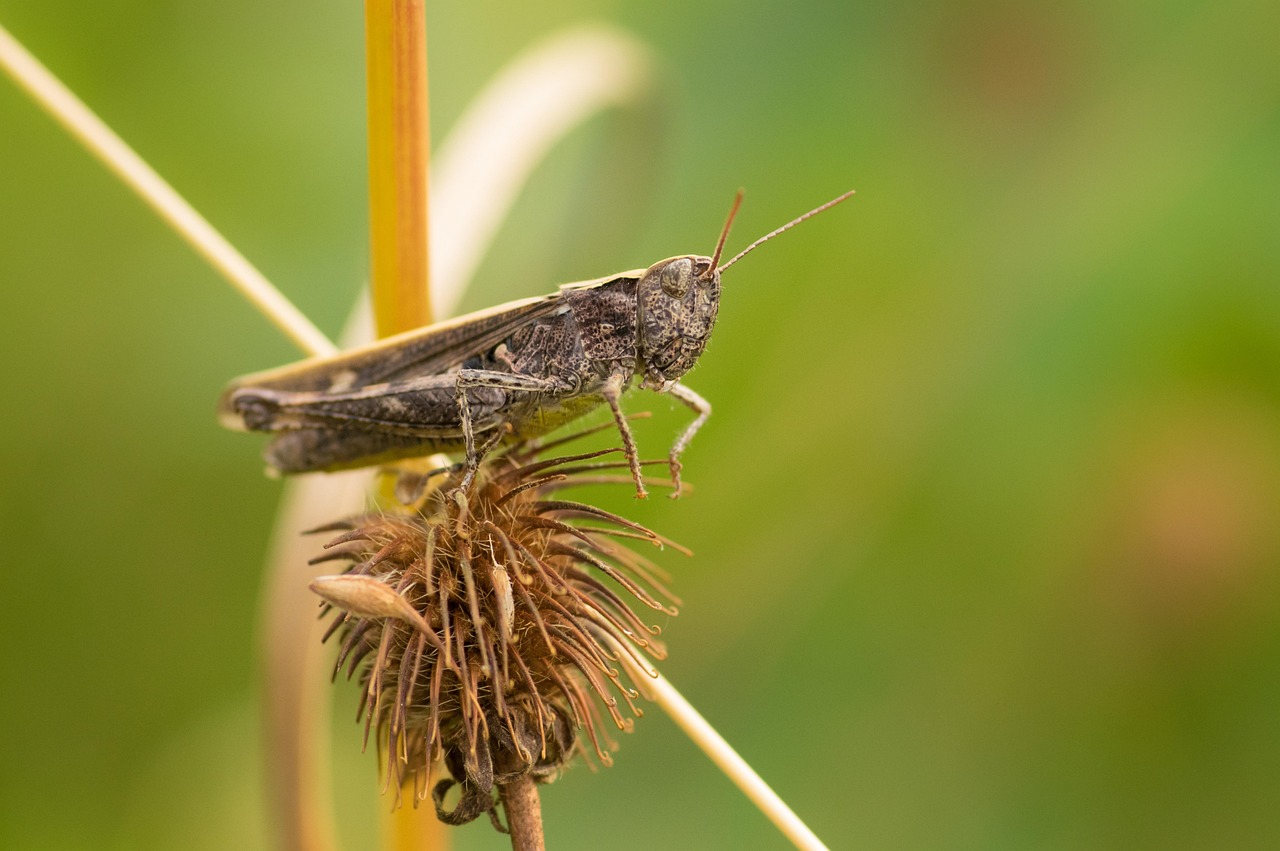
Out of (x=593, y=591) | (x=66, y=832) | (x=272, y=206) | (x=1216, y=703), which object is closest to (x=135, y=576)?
(x=66, y=832)

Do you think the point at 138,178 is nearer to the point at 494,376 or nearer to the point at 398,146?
the point at 398,146

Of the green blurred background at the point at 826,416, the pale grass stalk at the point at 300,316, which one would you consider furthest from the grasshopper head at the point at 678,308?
the green blurred background at the point at 826,416

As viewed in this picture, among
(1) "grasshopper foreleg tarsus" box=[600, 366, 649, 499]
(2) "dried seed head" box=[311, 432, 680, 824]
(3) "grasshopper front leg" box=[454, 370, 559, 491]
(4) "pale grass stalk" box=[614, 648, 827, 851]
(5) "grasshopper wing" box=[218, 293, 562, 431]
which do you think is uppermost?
(5) "grasshopper wing" box=[218, 293, 562, 431]

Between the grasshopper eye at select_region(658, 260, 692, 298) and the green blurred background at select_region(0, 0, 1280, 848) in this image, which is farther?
the green blurred background at select_region(0, 0, 1280, 848)

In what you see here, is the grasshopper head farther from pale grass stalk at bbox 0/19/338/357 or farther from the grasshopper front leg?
pale grass stalk at bbox 0/19/338/357

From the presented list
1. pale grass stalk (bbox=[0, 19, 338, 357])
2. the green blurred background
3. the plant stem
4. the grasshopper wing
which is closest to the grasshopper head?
the grasshopper wing

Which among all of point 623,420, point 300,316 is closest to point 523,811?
point 623,420

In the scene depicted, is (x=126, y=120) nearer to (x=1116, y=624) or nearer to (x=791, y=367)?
(x=791, y=367)

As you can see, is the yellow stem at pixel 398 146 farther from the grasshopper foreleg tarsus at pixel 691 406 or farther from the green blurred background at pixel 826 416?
the green blurred background at pixel 826 416
